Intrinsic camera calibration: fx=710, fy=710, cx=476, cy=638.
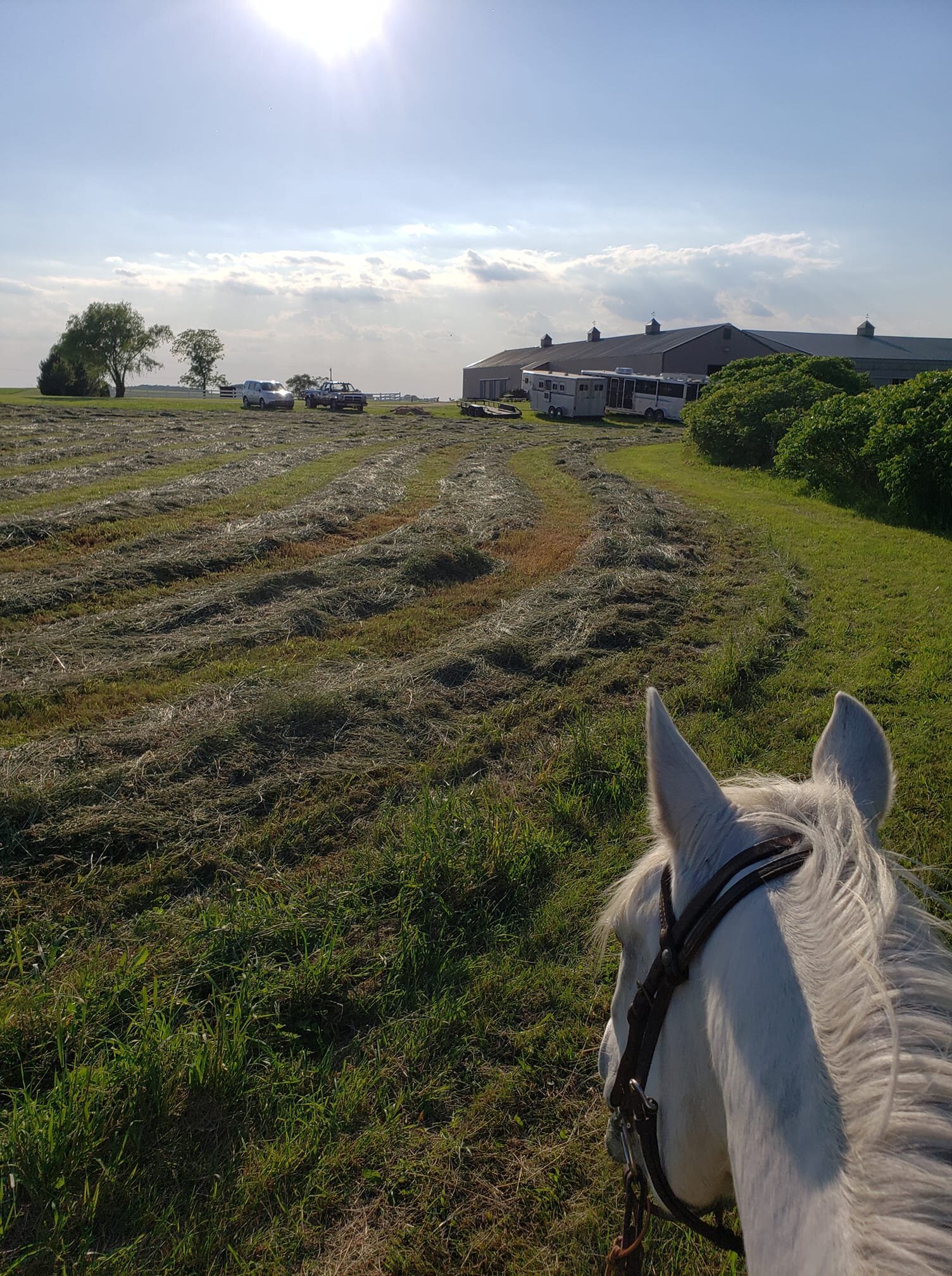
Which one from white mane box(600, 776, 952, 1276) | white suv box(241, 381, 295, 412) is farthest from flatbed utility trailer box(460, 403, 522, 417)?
white mane box(600, 776, 952, 1276)

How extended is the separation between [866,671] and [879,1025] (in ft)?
19.4

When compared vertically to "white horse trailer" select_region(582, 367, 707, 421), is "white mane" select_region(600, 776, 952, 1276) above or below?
below

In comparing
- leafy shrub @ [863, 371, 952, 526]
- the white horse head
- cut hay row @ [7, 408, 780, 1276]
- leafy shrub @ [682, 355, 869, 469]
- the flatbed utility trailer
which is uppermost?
the flatbed utility trailer

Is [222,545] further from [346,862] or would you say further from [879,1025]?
[879,1025]

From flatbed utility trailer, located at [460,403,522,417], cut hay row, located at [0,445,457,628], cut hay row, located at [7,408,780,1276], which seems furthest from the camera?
flatbed utility trailer, located at [460,403,522,417]

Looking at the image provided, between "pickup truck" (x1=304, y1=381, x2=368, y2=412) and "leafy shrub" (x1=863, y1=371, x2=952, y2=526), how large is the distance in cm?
3572

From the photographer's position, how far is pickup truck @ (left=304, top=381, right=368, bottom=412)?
43625mm

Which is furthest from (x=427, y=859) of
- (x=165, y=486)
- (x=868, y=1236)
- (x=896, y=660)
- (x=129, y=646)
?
(x=165, y=486)

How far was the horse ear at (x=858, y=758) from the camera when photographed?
140cm

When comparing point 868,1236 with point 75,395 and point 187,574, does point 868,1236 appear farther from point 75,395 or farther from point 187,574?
point 75,395

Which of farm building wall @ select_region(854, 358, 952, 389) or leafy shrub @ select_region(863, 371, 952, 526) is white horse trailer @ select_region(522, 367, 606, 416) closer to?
farm building wall @ select_region(854, 358, 952, 389)

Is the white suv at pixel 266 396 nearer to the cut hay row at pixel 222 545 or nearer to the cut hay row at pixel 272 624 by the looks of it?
the cut hay row at pixel 222 545

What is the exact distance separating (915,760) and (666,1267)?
3644 mm

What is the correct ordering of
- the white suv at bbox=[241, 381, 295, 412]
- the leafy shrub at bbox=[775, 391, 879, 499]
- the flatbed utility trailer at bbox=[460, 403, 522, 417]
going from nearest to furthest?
the leafy shrub at bbox=[775, 391, 879, 499] → the flatbed utility trailer at bbox=[460, 403, 522, 417] → the white suv at bbox=[241, 381, 295, 412]
